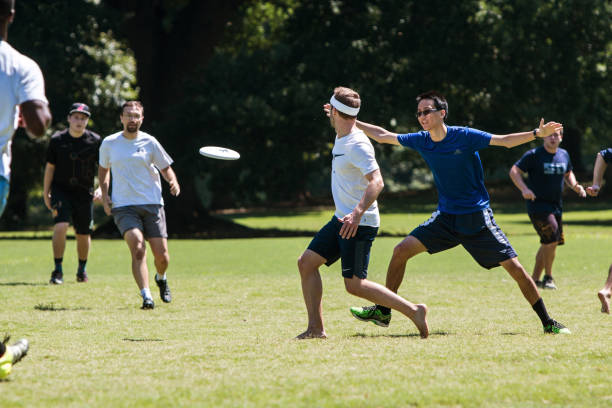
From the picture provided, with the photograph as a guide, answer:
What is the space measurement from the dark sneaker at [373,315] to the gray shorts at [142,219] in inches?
112

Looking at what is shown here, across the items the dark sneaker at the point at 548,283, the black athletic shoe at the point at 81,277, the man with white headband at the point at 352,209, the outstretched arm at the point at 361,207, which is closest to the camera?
the outstretched arm at the point at 361,207

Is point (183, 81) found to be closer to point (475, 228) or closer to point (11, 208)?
point (11, 208)

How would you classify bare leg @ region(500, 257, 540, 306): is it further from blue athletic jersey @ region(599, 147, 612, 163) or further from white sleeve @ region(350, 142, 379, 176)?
blue athletic jersey @ region(599, 147, 612, 163)

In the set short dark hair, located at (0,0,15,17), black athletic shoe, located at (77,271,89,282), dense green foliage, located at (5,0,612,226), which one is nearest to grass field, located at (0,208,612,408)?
black athletic shoe, located at (77,271,89,282)

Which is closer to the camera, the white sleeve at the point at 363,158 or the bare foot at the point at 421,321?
the white sleeve at the point at 363,158

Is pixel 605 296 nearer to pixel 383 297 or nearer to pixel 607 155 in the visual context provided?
pixel 607 155

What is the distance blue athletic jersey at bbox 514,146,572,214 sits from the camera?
38.2ft

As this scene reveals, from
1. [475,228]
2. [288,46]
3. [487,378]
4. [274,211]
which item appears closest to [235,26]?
[288,46]

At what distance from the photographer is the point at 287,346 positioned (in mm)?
6797

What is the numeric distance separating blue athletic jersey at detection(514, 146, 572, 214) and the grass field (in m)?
1.06

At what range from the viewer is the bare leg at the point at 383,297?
7.15 m

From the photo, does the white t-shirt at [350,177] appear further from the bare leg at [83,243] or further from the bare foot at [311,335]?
the bare leg at [83,243]

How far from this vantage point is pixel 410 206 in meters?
45.7

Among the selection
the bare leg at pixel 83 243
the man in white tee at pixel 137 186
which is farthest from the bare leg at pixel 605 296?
the bare leg at pixel 83 243
